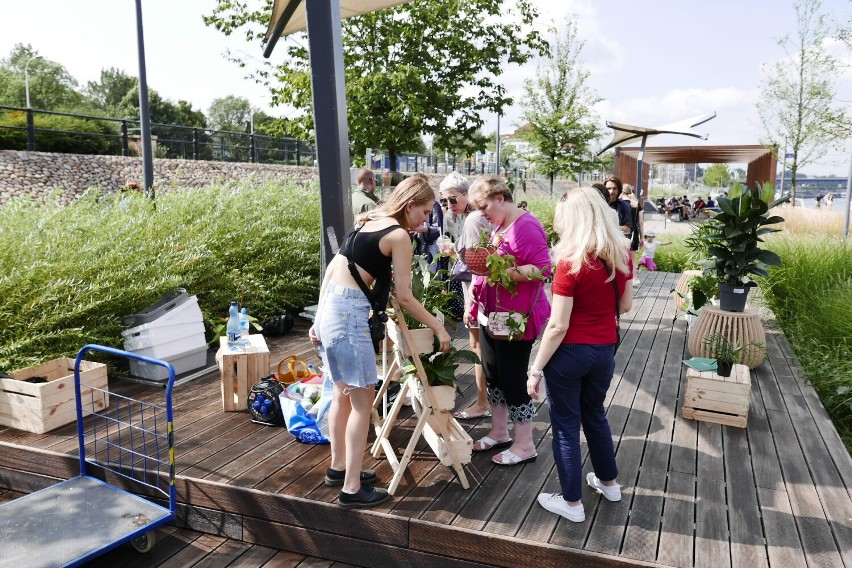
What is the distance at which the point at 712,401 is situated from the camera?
4.32 metres

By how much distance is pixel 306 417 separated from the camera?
3.94m

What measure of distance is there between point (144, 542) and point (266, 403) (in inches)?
46.2

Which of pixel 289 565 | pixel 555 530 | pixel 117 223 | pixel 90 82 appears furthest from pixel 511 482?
pixel 90 82

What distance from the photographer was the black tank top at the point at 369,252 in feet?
9.29

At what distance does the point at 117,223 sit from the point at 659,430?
4.79 meters

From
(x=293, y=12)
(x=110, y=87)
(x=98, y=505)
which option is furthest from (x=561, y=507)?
(x=110, y=87)

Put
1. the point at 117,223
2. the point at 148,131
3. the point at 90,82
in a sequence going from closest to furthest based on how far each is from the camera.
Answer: the point at 117,223 → the point at 148,131 → the point at 90,82

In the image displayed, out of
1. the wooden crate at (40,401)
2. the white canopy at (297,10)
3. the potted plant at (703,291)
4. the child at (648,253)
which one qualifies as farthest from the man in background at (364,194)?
the child at (648,253)

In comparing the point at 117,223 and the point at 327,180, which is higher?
A: the point at 327,180

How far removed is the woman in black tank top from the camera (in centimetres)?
285

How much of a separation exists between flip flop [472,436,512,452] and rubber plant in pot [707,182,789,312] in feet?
9.41

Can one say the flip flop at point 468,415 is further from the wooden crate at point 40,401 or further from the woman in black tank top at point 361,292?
the wooden crate at point 40,401

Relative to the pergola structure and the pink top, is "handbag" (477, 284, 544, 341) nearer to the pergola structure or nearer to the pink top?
the pink top

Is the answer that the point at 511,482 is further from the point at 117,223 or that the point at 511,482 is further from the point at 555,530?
the point at 117,223
